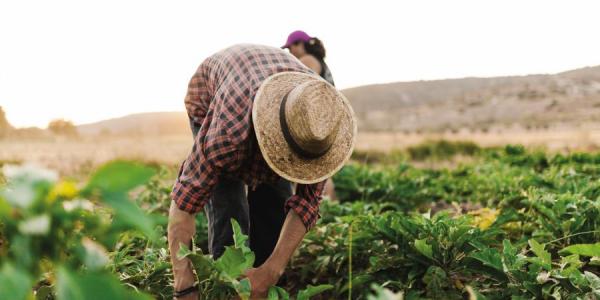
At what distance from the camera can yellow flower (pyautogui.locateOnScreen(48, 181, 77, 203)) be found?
0.68m

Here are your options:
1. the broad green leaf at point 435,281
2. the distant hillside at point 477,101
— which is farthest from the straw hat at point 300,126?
the distant hillside at point 477,101

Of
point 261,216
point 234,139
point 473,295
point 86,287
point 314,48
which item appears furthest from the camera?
point 314,48

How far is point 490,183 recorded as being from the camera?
5402 millimetres

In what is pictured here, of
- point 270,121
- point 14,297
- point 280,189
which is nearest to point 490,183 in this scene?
point 280,189

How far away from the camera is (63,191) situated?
0.68 meters

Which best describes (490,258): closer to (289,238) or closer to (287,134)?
(289,238)

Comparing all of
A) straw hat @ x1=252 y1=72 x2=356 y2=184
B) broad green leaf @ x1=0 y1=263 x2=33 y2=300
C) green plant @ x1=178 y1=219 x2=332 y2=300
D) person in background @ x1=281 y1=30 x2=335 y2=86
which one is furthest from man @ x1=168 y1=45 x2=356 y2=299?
broad green leaf @ x1=0 y1=263 x2=33 y2=300

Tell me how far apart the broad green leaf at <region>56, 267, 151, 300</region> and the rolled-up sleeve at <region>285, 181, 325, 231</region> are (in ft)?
5.39

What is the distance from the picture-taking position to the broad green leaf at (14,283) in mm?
585

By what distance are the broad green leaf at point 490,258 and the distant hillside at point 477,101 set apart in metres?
30.9

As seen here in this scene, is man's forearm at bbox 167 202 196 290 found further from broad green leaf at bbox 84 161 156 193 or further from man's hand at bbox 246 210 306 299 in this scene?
broad green leaf at bbox 84 161 156 193

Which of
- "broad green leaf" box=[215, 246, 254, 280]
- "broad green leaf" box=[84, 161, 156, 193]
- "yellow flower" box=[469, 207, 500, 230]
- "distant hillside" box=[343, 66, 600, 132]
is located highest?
"broad green leaf" box=[84, 161, 156, 193]

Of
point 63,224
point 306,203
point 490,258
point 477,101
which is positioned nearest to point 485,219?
point 490,258

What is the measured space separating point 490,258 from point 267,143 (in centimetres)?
92
